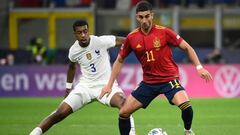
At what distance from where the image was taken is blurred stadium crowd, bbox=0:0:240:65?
32156 mm

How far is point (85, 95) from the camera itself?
14.4 metres

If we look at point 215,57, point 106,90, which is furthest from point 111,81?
point 215,57

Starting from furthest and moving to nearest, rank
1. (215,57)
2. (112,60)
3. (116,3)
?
(116,3) < (112,60) < (215,57)

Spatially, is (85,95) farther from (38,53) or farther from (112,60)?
(38,53)

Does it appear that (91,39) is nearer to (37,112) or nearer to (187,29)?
(37,112)

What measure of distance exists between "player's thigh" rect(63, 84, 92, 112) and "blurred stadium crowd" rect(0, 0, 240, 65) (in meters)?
17.2

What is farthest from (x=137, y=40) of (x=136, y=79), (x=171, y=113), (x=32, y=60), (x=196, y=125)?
(x=32, y=60)

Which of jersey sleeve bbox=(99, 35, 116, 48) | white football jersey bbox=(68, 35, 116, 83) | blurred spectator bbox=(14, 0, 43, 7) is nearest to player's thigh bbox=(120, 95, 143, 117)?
white football jersey bbox=(68, 35, 116, 83)

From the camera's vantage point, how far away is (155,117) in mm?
20562

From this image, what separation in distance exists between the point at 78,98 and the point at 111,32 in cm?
2221

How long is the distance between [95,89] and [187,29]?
71.2 ft

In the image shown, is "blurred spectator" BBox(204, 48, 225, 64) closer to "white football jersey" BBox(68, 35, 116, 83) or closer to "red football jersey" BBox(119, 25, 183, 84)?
"white football jersey" BBox(68, 35, 116, 83)

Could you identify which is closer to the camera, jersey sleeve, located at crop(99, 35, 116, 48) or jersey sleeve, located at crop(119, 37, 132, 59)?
jersey sleeve, located at crop(119, 37, 132, 59)

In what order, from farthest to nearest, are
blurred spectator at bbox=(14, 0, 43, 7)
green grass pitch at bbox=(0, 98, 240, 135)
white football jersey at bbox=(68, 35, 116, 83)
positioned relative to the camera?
1. blurred spectator at bbox=(14, 0, 43, 7)
2. green grass pitch at bbox=(0, 98, 240, 135)
3. white football jersey at bbox=(68, 35, 116, 83)
